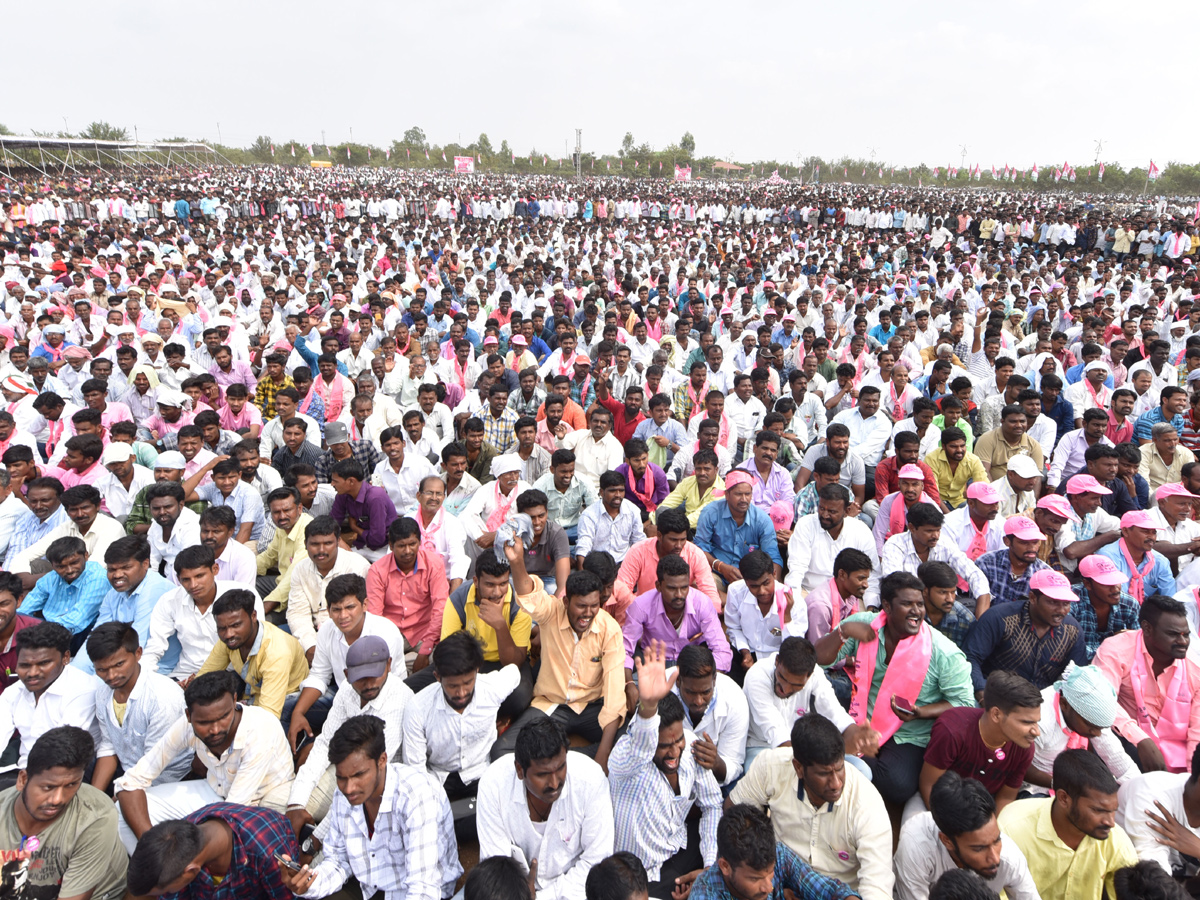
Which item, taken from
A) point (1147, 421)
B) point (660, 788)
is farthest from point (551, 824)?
point (1147, 421)

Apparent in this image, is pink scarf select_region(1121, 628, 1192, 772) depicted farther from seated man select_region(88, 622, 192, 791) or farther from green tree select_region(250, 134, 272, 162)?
green tree select_region(250, 134, 272, 162)

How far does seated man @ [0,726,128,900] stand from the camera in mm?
2588

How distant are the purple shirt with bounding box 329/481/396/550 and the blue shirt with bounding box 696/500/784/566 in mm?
2513

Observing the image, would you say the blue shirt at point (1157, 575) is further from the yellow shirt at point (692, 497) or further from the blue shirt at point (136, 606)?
the blue shirt at point (136, 606)

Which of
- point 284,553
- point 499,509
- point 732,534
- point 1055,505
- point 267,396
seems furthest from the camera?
point 267,396

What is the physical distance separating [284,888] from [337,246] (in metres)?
18.1

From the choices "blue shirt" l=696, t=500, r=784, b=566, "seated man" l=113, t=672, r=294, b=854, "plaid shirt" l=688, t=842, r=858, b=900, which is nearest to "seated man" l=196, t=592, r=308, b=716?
"seated man" l=113, t=672, r=294, b=854

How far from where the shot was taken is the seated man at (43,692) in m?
3.25

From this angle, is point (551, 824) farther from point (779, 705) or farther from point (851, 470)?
point (851, 470)

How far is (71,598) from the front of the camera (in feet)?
14.0

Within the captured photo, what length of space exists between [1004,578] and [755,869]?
2.92 meters

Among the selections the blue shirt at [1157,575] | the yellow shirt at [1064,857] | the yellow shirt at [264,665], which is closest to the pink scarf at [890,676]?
Result: the yellow shirt at [1064,857]

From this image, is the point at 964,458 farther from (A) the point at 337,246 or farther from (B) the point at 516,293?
(A) the point at 337,246

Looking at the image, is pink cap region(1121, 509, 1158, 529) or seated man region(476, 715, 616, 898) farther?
pink cap region(1121, 509, 1158, 529)
